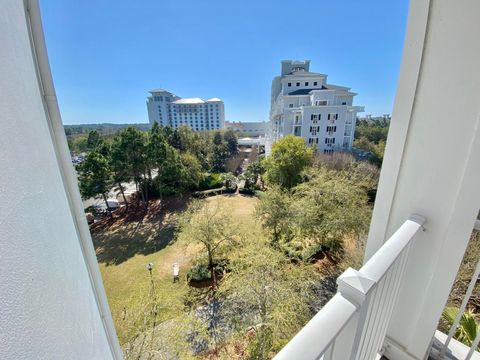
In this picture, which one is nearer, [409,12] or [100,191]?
[409,12]

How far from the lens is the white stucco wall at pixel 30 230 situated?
1.44 feet

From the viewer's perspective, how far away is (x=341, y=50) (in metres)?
8.41

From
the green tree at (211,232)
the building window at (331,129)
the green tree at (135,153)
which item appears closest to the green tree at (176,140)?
the green tree at (135,153)

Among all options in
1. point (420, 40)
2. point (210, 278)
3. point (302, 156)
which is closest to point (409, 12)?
point (420, 40)

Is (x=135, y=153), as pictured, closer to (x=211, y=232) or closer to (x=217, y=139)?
(x=211, y=232)

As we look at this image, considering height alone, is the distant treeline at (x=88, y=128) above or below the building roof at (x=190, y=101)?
below

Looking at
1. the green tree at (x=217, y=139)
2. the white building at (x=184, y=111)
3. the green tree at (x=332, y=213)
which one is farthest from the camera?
the white building at (x=184, y=111)

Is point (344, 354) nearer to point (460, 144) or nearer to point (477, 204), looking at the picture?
point (477, 204)

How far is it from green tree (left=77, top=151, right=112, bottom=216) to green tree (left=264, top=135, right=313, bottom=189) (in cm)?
866

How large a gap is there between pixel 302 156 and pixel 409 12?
1056 centimetres

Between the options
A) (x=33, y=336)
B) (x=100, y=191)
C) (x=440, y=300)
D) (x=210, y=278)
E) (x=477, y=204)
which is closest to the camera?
(x=33, y=336)

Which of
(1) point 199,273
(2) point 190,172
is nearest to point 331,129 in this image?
(2) point 190,172

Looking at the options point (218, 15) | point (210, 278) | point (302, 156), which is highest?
point (218, 15)

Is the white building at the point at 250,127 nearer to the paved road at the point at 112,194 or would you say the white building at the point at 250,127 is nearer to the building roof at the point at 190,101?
the building roof at the point at 190,101
